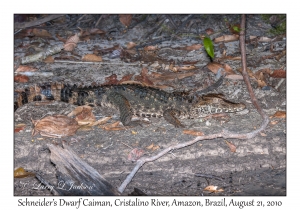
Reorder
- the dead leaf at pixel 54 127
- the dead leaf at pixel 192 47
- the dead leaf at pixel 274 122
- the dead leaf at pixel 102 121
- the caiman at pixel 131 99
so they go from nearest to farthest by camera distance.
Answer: the dead leaf at pixel 54 127 → the dead leaf at pixel 274 122 → the dead leaf at pixel 102 121 → the caiman at pixel 131 99 → the dead leaf at pixel 192 47

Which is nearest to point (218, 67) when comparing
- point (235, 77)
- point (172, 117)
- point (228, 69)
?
point (228, 69)

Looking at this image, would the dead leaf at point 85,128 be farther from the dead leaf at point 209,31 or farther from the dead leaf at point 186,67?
the dead leaf at point 209,31

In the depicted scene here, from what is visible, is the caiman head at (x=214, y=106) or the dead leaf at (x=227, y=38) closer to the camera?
the caiman head at (x=214, y=106)

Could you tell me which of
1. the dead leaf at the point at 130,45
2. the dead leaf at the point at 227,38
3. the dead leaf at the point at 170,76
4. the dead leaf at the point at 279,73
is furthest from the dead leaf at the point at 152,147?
the dead leaf at the point at 227,38

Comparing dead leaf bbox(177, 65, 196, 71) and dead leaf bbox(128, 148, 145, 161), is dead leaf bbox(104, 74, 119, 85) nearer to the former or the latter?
dead leaf bbox(177, 65, 196, 71)

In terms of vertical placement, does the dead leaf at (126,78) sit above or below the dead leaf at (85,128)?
above

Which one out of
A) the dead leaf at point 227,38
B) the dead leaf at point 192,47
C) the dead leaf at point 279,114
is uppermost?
the dead leaf at point 227,38

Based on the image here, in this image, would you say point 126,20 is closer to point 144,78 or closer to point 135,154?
point 144,78

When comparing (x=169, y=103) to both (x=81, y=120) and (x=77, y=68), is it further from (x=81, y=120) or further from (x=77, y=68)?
(x=77, y=68)
